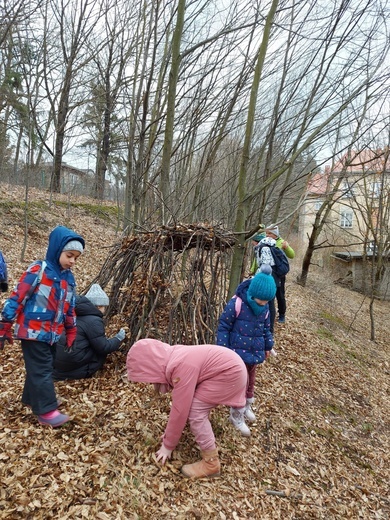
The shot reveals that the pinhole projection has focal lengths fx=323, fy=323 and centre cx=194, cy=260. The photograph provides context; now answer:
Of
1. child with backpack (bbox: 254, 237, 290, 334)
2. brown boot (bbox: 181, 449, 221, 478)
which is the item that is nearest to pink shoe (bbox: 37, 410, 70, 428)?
brown boot (bbox: 181, 449, 221, 478)

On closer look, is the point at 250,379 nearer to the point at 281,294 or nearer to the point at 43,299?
the point at 43,299

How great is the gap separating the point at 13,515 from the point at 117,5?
261 inches

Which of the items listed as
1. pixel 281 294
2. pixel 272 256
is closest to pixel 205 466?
pixel 272 256

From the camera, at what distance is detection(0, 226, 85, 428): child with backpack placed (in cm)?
220

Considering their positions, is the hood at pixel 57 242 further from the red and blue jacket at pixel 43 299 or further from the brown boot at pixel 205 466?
the brown boot at pixel 205 466

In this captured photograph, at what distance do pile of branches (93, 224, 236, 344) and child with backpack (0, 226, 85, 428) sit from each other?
1.01 m

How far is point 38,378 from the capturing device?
2.28 m

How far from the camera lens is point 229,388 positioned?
208 cm

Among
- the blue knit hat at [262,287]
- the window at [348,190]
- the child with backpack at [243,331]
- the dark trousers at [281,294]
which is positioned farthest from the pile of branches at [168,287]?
the window at [348,190]

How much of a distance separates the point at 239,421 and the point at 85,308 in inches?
64.5

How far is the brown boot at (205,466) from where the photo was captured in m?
2.14

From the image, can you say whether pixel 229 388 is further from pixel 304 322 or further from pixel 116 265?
pixel 304 322

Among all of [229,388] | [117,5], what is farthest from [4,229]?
[229,388]

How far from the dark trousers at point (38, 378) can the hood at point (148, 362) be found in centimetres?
68
